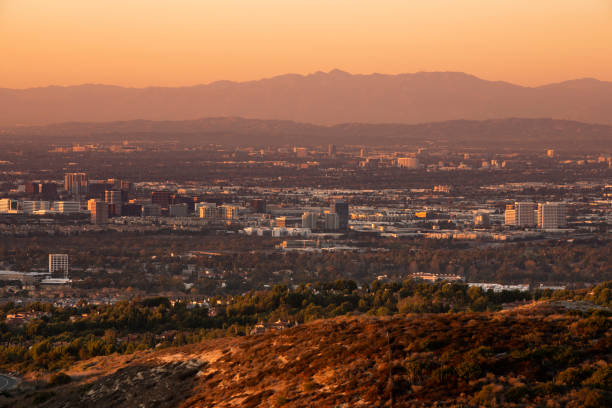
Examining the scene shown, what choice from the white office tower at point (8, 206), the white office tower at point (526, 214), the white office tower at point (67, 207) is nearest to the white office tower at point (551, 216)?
the white office tower at point (526, 214)

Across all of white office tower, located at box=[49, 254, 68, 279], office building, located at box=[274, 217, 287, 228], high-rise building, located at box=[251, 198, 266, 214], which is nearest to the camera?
white office tower, located at box=[49, 254, 68, 279]

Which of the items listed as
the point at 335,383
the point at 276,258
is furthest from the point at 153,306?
the point at 276,258

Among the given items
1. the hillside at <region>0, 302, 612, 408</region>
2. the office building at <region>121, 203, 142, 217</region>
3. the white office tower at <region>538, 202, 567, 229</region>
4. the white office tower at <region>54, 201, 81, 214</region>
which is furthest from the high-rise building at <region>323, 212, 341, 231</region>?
the hillside at <region>0, 302, 612, 408</region>

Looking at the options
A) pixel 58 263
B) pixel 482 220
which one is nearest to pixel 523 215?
pixel 482 220

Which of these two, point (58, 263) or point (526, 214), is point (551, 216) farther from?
point (58, 263)

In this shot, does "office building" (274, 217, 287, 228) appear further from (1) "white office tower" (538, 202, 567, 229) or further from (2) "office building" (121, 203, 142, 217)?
(1) "white office tower" (538, 202, 567, 229)

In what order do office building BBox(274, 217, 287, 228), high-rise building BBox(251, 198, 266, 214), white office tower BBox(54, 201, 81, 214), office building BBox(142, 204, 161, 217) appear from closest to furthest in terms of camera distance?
office building BBox(274, 217, 287, 228), office building BBox(142, 204, 161, 217), high-rise building BBox(251, 198, 266, 214), white office tower BBox(54, 201, 81, 214)

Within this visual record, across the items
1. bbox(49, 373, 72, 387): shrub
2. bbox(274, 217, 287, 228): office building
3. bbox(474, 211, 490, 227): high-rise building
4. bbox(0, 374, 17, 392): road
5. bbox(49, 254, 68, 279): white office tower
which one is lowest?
bbox(49, 254, 68, 279): white office tower
